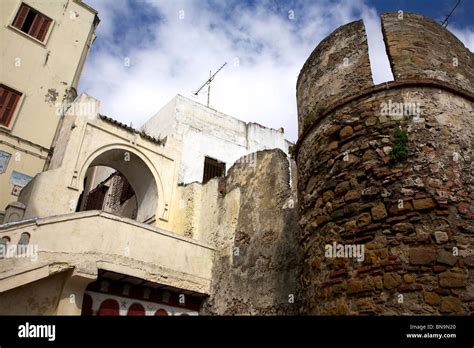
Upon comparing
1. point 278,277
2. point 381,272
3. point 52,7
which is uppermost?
point 52,7

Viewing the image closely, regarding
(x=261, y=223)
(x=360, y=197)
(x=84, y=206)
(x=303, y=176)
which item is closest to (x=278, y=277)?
(x=261, y=223)

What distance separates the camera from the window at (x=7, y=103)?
432 inches

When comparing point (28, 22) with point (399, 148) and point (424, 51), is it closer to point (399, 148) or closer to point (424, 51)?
point (424, 51)

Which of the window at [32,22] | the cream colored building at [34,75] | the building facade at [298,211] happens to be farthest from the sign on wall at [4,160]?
the window at [32,22]

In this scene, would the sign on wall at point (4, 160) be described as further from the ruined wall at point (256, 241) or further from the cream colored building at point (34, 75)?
the ruined wall at point (256, 241)

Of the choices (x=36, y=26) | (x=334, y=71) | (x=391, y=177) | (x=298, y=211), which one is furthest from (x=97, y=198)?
(x=391, y=177)

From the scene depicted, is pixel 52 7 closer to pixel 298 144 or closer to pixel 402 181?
pixel 298 144

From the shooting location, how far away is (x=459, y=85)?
13.6 ft

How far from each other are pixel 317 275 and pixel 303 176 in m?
1.35

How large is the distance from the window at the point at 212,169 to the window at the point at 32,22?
7135 millimetres

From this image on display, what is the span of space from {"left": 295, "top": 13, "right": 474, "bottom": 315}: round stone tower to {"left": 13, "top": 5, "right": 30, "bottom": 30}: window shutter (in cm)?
1173

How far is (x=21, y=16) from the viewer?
1252 centimetres

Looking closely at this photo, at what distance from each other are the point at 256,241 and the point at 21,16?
11246mm

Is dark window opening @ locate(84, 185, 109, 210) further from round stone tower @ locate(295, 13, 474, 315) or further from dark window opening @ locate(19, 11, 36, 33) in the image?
round stone tower @ locate(295, 13, 474, 315)
